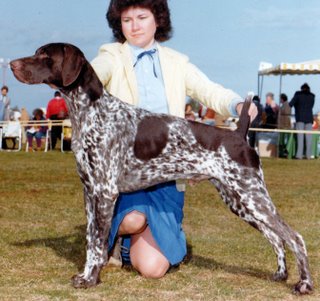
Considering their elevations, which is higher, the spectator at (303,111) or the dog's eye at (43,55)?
the dog's eye at (43,55)

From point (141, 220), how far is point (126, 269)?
1.24 feet

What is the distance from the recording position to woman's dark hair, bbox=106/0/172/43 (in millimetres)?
4652

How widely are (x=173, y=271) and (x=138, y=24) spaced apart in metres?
1.62

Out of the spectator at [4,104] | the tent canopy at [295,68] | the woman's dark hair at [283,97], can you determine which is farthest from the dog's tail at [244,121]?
the spectator at [4,104]

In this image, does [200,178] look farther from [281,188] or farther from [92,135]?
[281,188]

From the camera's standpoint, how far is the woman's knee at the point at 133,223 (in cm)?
471

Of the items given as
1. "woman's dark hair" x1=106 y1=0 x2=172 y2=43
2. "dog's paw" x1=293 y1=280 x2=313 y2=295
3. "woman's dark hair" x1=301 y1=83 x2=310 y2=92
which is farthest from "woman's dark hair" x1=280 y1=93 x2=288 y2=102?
"dog's paw" x1=293 y1=280 x2=313 y2=295

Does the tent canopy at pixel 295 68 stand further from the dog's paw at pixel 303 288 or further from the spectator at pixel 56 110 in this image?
the dog's paw at pixel 303 288

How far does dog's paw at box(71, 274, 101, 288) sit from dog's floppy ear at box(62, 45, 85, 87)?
112 centimetres

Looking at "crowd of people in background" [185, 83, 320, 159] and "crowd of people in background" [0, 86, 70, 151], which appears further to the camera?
"crowd of people in background" [0, 86, 70, 151]

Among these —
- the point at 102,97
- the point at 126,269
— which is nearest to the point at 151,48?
the point at 102,97

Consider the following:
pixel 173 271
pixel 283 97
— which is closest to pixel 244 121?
pixel 173 271

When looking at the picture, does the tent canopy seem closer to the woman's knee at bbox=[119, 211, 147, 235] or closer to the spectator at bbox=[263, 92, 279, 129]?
the spectator at bbox=[263, 92, 279, 129]

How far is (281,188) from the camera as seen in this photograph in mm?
10867
